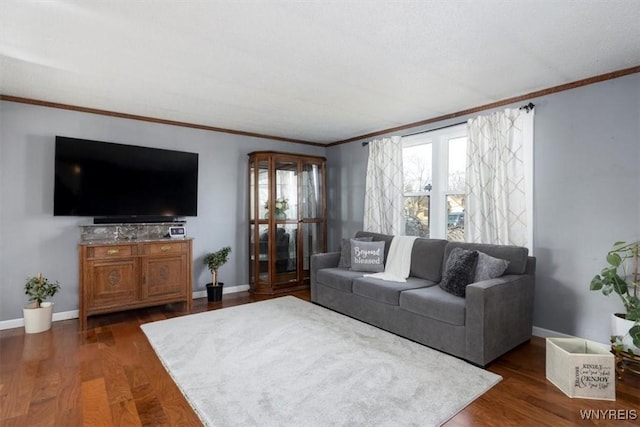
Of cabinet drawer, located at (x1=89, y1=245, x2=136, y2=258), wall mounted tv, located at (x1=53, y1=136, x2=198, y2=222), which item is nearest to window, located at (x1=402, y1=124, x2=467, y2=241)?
wall mounted tv, located at (x1=53, y1=136, x2=198, y2=222)

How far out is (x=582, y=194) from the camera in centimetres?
292

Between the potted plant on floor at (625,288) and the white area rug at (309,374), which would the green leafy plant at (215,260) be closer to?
the white area rug at (309,374)

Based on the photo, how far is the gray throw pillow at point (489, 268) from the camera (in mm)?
2830

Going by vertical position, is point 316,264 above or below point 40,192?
below

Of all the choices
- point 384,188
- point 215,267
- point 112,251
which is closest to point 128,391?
point 112,251

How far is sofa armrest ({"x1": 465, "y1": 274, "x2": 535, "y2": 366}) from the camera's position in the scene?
96.4 inches

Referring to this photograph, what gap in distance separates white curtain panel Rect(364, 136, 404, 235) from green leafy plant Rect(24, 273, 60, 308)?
12.6 ft

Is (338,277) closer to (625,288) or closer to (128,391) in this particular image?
(128,391)

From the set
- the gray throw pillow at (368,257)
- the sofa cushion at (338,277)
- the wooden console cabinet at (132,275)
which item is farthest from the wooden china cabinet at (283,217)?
the gray throw pillow at (368,257)

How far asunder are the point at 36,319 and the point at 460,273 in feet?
13.4

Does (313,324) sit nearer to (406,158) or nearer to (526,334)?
(526,334)

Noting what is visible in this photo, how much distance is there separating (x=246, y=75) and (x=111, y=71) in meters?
1.12

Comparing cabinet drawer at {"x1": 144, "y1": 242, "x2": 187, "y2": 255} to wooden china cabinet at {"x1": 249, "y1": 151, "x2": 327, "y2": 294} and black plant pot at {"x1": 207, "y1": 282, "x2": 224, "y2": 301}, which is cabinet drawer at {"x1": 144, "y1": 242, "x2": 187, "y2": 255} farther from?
wooden china cabinet at {"x1": 249, "y1": 151, "x2": 327, "y2": 294}

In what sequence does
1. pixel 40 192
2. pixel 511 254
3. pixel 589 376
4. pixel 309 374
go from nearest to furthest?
pixel 589 376 → pixel 309 374 → pixel 511 254 → pixel 40 192
